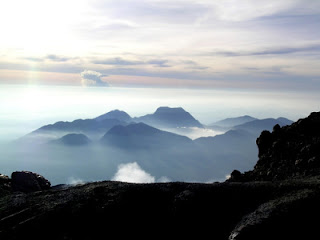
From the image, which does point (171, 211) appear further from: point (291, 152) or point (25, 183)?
point (25, 183)

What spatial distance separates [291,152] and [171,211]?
134 feet

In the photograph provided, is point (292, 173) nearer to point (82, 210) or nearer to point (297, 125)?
point (297, 125)

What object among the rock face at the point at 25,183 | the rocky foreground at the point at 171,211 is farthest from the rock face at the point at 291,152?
the rock face at the point at 25,183

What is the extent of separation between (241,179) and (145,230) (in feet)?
126

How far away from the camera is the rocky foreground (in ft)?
129

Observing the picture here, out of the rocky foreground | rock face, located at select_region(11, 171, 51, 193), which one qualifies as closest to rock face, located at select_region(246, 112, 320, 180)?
the rocky foreground

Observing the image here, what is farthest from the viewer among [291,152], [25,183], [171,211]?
[25,183]

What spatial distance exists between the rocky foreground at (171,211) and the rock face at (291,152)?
369 cm

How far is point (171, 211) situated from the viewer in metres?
47.9

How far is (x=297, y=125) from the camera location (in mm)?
80875

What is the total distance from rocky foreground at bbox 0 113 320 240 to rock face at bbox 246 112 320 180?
369cm

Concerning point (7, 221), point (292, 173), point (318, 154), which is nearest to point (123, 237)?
point (7, 221)

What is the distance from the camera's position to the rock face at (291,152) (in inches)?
2558

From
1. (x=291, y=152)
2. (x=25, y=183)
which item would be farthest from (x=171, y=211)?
(x=25, y=183)
